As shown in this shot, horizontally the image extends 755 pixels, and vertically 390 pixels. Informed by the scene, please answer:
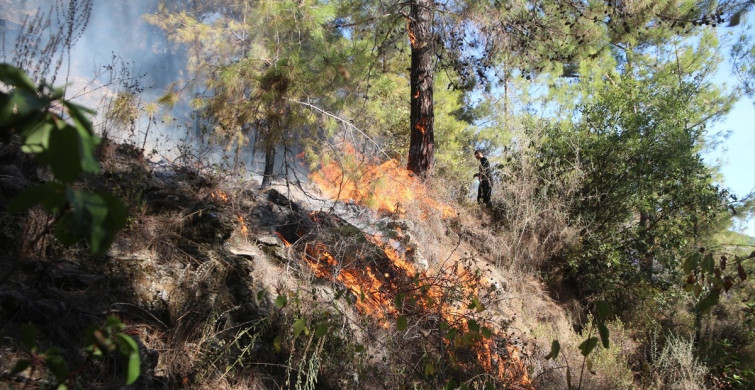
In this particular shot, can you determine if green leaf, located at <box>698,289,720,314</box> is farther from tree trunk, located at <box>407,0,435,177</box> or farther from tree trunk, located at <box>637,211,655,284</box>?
tree trunk, located at <box>637,211,655,284</box>

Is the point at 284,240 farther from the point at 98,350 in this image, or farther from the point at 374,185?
the point at 98,350

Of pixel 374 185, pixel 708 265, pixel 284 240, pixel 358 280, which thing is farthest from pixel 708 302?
pixel 374 185

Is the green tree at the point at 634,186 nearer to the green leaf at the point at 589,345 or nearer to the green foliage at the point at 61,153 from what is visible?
the green leaf at the point at 589,345

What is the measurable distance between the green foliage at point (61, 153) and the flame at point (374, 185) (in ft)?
14.0

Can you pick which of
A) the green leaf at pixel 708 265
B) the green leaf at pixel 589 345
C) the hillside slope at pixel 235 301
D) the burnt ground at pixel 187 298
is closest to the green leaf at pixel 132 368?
the hillside slope at pixel 235 301

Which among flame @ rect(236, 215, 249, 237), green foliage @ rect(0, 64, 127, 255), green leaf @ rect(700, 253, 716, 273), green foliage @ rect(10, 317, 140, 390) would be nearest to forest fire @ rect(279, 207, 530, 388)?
flame @ rect(236, 215, 249, 237)

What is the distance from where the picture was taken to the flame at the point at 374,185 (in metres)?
5.96

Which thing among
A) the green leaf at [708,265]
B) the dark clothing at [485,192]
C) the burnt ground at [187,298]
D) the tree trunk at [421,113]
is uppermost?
the tree trunk at [421,113]

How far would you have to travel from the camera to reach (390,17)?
7.38 metres

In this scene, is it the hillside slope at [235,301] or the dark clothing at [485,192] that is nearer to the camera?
the hillside slope at [235,301]

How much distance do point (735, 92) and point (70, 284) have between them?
16769 millimetres

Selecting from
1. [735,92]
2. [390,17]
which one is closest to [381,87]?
[390,17]

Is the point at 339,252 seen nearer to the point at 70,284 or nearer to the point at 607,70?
the point at 70,284

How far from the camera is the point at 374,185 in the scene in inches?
236
